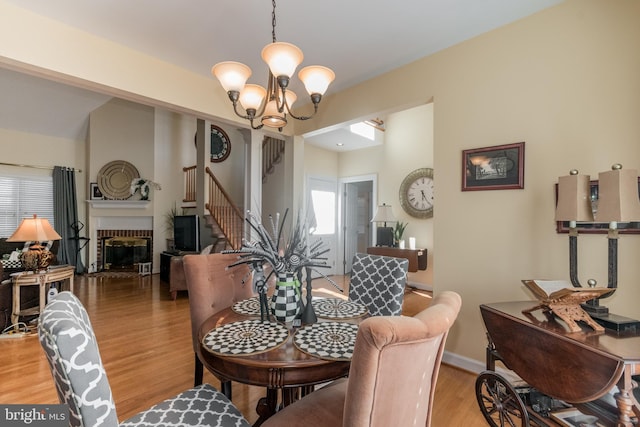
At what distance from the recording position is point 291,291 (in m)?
1.50

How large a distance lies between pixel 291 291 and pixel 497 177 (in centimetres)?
178

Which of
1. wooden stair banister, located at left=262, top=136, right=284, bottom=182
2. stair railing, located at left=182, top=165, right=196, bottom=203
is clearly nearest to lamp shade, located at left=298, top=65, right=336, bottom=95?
wooden stair banister, located at left=262, top=136, right=284, bottom=182

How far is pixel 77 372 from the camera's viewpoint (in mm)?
745

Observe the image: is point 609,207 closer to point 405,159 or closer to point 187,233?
point 405,159

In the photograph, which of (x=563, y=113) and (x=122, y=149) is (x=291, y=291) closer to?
(x=563, y=113)

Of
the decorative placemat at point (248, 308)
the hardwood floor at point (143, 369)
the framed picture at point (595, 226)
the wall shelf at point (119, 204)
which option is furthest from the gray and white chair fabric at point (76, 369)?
the wall shelf at point (119, 204)

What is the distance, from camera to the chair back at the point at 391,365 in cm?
73

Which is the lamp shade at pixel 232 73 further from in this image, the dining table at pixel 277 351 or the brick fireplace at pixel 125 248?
the brick fireplace at pixel 125 248

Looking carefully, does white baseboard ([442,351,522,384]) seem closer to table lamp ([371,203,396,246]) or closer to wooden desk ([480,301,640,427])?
wooden desk ([480,301,640,427])

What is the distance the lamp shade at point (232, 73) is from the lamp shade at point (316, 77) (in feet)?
1.13

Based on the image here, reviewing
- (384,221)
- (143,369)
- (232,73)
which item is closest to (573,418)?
(232,73)

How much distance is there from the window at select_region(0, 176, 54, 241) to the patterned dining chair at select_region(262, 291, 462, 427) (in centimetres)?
787

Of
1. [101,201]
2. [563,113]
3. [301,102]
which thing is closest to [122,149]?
[101,201]

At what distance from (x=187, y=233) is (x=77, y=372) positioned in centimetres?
526
